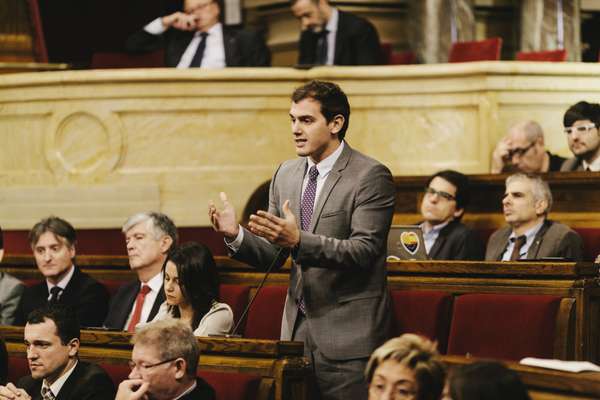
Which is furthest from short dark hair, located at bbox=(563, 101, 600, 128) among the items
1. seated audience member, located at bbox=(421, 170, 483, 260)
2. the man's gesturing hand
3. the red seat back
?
the red seat back

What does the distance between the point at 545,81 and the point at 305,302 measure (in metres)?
3.37

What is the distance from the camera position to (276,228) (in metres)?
3.06

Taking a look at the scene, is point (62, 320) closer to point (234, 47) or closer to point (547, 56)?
point (234, 47)

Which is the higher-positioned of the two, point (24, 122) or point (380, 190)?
point (24, 122)

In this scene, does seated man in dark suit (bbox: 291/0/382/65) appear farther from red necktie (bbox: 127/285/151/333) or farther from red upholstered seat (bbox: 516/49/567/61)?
red necktie (bbox: 127/285/151/333)

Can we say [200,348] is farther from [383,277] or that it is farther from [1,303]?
[1,303]

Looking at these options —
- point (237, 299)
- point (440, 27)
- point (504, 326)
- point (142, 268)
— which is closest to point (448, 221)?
point (237, 299)

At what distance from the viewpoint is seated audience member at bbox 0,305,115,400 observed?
11.8ft

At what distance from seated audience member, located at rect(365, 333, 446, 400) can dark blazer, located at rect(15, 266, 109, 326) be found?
7.07 feet

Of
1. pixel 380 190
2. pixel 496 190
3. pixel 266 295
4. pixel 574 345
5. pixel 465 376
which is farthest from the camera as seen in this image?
pixel 496 190

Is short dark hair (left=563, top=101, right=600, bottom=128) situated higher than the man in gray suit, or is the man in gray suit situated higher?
short dark hair (left=563, top=101, right=600, bottom=128)

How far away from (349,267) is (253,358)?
0.41 metres

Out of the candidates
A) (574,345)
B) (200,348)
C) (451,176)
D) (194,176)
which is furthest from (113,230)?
(574,345)

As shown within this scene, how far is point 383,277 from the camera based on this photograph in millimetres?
3355
